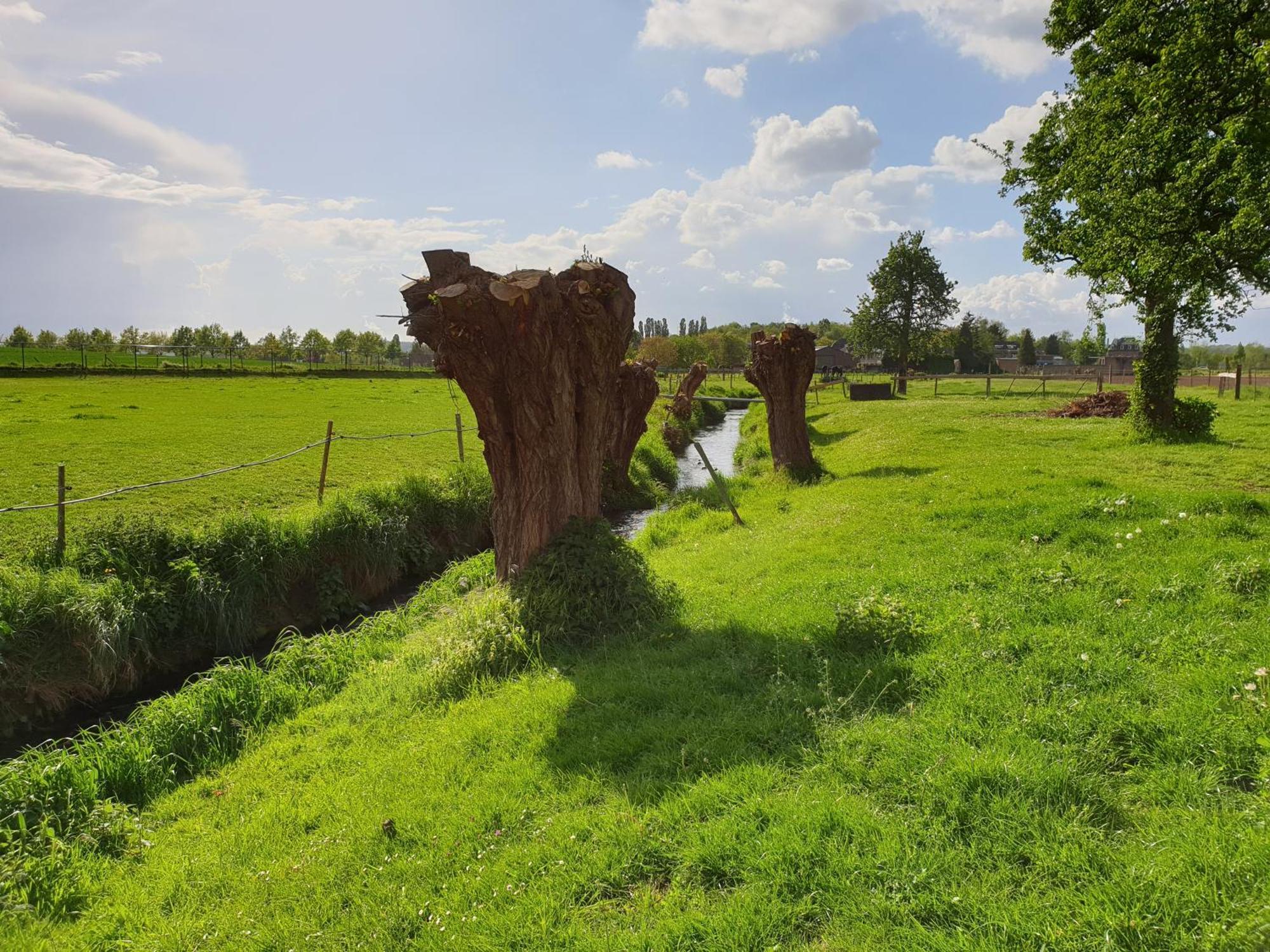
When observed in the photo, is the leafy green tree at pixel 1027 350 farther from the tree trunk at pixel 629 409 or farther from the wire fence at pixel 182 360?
the tree trunk at pixel 629 409

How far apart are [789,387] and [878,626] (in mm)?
11307

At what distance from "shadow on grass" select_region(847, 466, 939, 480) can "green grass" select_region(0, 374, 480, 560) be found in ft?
30.3

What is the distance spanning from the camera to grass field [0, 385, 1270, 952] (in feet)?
9.95

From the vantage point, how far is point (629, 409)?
50.5 feet

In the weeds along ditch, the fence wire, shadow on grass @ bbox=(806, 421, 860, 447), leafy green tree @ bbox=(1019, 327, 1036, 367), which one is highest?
leafy green tree @ bbox=(1019, 327, 1036, 367)

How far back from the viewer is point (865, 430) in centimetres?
2414

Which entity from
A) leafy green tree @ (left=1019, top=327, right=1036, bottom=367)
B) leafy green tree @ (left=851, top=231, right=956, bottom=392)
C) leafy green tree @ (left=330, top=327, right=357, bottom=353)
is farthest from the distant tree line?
leafy green tree @ (left=1019, top=327, right=1036, bottom=367)

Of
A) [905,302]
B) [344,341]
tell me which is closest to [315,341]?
[344,341]

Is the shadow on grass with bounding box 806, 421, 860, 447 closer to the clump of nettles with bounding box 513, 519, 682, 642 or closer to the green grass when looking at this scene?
the green grass

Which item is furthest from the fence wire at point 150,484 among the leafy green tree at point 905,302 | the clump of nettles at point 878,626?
the leafy green tree at point 905,302

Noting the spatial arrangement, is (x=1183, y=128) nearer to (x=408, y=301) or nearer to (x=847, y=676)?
(x=847, y=676)

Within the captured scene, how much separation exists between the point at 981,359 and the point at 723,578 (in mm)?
104167

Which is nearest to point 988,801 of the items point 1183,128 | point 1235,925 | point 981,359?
point 1235,925

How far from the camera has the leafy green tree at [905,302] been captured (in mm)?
56344
